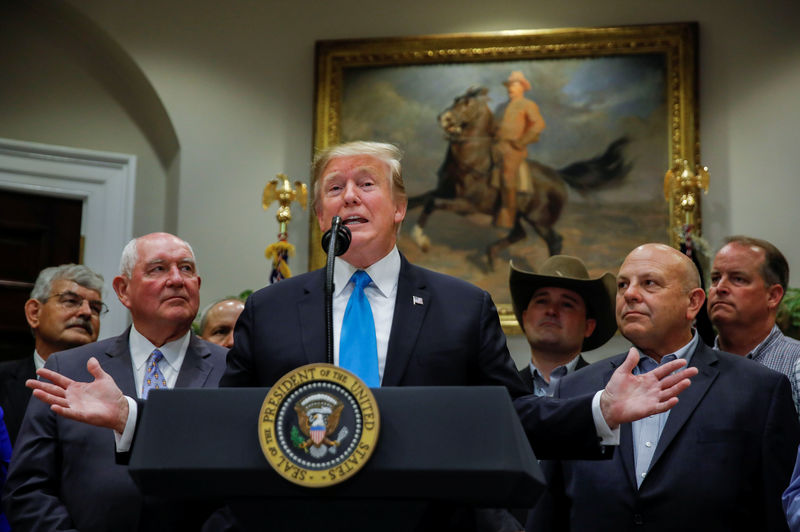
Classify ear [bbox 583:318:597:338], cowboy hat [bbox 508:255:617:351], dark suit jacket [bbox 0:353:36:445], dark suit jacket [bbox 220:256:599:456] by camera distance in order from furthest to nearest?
ear [bbox 583:318:597:338]
cowboy hat [bbox 508:255:617:351]
dark suit jacket [bbox 0:353:36:445]
dark suit jacket [bbox 220:256:599:456]

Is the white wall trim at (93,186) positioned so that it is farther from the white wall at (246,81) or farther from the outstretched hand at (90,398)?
the outstretched hand at (90,398)

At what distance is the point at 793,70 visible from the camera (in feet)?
21.4

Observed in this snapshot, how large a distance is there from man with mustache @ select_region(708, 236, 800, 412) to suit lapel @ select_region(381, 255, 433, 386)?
2278mm

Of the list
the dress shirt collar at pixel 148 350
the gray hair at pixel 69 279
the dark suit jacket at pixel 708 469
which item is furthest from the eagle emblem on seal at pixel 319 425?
the gray hair at pixel 69 279

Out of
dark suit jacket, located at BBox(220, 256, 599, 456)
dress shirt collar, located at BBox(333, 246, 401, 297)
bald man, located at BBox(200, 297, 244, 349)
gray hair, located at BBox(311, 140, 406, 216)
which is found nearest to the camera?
dark suit jacket, located at BBox(220, 256, 599, 456)

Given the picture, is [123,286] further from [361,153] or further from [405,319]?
[405,319]

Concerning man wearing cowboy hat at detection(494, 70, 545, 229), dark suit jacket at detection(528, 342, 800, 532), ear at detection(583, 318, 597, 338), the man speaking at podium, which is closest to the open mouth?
the man speaking at podium

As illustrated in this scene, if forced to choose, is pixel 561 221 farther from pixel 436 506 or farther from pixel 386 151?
pixel 436 506

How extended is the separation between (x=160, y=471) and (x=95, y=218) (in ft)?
18.4

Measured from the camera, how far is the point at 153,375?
349cm

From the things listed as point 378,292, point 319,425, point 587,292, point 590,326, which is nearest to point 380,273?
point 378,292

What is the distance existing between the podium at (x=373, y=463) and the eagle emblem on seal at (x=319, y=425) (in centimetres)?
6

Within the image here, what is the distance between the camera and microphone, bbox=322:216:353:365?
2.01 m

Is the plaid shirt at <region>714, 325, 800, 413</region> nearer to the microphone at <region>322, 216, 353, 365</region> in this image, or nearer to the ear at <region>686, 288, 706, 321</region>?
the ear at <region>686, 288, 706, 321</region>
